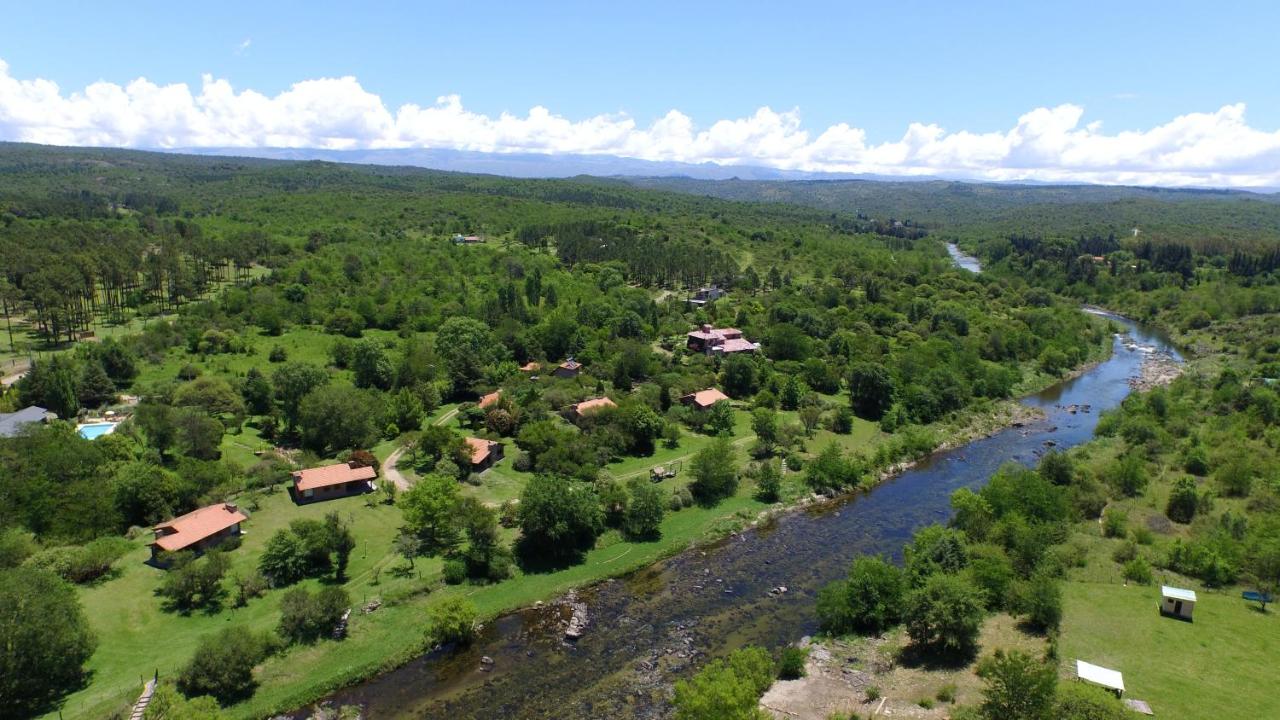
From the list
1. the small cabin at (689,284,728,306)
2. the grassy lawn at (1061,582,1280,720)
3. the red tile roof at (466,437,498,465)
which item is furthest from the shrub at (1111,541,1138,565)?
the small cabin at (689,284,728,306)

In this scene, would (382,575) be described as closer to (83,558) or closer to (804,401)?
(83,558)

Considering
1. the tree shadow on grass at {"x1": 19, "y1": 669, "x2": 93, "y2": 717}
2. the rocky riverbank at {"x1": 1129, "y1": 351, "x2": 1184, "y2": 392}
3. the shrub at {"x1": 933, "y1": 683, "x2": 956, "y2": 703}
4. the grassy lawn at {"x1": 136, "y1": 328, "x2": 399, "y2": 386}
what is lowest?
the tree shadow on grass at {"x1": 19, "y1": 669, "x2": 93, "y2": 717}

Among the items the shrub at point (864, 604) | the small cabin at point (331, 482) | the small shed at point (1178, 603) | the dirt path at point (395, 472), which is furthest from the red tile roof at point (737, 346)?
the small shed at point (1178, 603)

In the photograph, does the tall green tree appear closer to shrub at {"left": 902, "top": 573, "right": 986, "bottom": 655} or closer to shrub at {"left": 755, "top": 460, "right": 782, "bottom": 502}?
shrub at {"left": 755, "top": 460, "right": 782, "bottom": 502}

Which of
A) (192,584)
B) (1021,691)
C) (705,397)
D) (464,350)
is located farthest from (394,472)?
(1021,691)

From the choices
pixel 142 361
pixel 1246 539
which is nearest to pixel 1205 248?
pixel 1246 539

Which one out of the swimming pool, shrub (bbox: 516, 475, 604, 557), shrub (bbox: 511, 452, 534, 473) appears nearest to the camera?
shrub (bbox: 516, 475, 604, 557)

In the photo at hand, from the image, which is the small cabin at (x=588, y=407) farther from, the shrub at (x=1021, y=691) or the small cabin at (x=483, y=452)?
the shrub at (x=1021, y=691)

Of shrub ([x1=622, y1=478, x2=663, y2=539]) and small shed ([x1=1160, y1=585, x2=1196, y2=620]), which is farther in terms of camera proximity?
shrub ([x1=622, y1=478, x2=663, y2=539])
